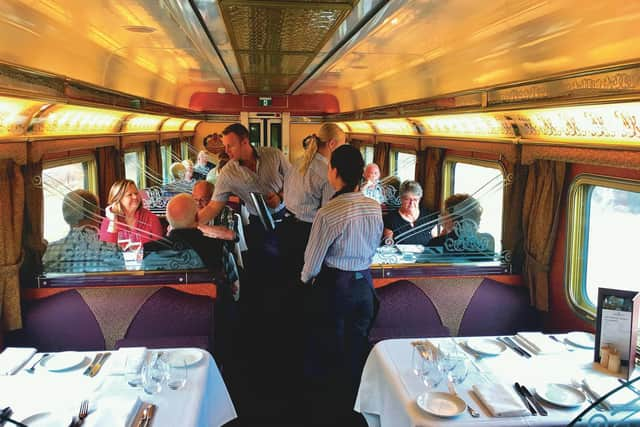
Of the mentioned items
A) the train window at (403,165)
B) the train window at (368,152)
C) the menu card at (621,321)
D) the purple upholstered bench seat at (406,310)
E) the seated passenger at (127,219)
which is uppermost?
the train window at (368,152)

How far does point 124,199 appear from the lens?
13.1 feet

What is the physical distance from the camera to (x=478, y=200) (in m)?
4.15

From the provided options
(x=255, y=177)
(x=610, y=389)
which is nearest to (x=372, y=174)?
(x=255, y=177)

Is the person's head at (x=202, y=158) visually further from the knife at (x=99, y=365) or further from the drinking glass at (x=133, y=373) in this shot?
the drinking glass at (x=133, y=373)

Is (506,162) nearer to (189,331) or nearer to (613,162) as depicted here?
(613,162)

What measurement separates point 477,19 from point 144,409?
2.79m

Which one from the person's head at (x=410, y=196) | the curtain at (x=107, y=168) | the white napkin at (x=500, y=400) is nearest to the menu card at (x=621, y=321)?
the white napkin at (x=500, y=400)

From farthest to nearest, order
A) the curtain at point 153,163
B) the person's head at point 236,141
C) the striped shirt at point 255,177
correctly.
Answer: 1. the curtain at point 153,163
2. the striped shirt at point 255,177
3. the person's head at point 236,141

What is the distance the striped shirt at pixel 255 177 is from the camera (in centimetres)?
476

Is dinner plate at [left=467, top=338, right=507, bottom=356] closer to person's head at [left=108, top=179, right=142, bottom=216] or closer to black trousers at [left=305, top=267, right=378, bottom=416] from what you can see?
black trousers at [left=305, top=267, right=378, bottom=416]

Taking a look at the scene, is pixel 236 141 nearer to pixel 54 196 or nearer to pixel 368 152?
pixel 54 196

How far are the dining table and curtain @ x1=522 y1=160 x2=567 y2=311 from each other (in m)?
0.84

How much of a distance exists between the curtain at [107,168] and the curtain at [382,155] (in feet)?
10.5

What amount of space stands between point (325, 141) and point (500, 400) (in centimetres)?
247
